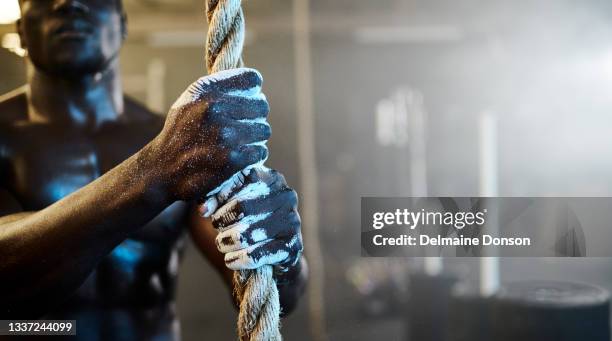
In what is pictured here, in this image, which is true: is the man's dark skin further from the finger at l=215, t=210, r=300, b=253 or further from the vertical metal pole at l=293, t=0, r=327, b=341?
the vertical metal pole at l=293, t=0, r=327, b=341

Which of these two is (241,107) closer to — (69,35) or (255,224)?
(255,224)

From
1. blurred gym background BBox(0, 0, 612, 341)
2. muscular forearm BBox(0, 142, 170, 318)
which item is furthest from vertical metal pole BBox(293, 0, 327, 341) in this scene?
muscular forearm BBox(0, 142, 170, 318)

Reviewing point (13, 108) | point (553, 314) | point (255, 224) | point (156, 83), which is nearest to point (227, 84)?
point (255, 224)

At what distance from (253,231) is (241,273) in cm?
4

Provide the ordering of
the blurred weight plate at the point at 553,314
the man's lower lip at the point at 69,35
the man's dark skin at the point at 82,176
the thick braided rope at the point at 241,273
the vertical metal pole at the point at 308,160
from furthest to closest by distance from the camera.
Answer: the vertical metal pole at the point at 308,160 < the blurred weight plate at the point at 553,314 < the man's lower lip at the point at 69,35 < the man's dark skin at the point at 82,176 < the thick braided rope at the point at 241,273

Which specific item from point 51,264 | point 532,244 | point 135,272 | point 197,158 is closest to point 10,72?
point 135,272

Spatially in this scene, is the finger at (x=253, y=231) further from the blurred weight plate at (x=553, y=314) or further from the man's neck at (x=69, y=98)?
the blurred weight plate at (x=553, y=314)

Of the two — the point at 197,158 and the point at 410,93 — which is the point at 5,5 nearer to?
the point at 197,158

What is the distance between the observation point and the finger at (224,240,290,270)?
551 millimetres

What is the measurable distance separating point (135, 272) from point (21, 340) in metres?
0.19

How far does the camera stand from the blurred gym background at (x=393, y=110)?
1.32 m

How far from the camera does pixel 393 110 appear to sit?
4.93 feet

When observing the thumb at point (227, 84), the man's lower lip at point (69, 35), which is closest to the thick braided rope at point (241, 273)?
the thumb at point (227, 84)

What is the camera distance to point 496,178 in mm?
1300
